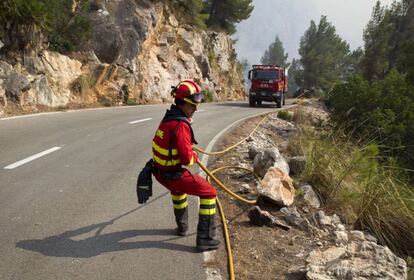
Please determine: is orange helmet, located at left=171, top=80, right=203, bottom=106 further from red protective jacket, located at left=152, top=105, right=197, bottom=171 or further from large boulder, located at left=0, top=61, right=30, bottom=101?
large boulder, located at left=0, top=61, right=30, bottom=101

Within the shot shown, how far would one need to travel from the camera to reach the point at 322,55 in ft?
209

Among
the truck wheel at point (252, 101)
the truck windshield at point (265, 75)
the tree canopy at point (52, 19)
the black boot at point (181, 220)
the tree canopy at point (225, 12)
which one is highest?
the tree canopy at point (225, 12)

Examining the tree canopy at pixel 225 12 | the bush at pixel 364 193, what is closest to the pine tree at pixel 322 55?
the tree canopy at pixel 225 12

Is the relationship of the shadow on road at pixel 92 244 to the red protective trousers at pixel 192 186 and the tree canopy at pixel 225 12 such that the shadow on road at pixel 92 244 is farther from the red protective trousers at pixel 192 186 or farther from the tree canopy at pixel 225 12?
the tree canopy at pixel 225 12

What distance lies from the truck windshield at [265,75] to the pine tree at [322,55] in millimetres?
38691

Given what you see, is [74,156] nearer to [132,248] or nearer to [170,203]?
[170,203]

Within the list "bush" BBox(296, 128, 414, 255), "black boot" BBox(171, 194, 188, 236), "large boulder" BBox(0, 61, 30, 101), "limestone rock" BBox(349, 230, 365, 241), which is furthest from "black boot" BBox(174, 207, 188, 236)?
"large boulder" BBox(0, 61, 30, 101)

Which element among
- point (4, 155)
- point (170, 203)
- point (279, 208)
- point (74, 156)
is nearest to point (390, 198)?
point (279, 208)

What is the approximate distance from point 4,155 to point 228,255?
563 cm

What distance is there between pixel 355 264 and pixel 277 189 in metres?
2.04

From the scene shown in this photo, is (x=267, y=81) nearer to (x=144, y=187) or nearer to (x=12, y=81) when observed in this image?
(x=12, y=81)

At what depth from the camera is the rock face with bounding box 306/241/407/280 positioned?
3746mm

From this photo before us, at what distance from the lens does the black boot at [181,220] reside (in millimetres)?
4645

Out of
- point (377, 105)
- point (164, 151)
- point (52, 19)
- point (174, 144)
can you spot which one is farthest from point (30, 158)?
point (377, 105)
